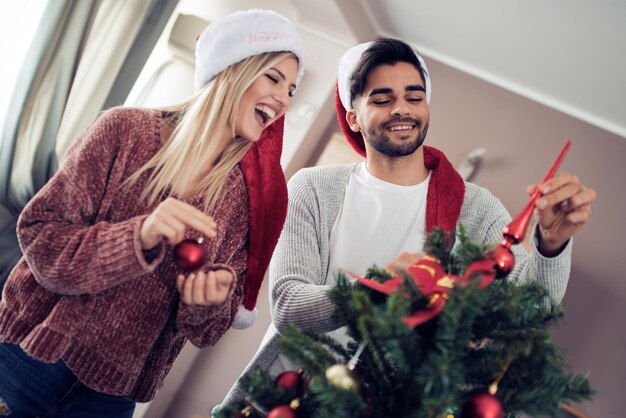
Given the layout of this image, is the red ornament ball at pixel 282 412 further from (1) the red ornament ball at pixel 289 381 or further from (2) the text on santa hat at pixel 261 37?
(2) the text on santa hat at pixel 261 37

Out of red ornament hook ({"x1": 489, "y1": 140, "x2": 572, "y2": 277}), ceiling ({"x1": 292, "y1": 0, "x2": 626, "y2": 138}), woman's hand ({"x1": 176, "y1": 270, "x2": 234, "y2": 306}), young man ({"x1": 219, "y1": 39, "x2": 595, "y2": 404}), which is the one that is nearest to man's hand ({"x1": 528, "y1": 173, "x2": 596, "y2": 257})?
red ornament hook ({"x1": 489, "y1": 140, "x2": 572, "y2": 277})

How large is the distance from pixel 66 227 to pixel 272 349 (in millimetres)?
526

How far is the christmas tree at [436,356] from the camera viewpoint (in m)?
0.60

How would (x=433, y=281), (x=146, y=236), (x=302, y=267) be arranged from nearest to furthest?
1. (x=433, y=281)
2. (x=146, y=236)
3. (x=302, y=267)

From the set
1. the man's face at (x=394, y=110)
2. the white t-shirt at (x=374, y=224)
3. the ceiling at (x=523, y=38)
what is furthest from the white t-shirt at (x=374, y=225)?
the ceiling at (x=523, y=38)

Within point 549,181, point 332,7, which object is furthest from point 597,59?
point 549,181

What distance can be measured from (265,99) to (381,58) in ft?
1.59

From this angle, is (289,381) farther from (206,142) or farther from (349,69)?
(349,69)

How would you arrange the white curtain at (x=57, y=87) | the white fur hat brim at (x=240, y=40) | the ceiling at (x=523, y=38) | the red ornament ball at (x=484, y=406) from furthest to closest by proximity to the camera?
the ceiling at (x=523, y=38) → the white curtain at (x=57, y=87) → the white fur hat brim at (x=240, y=40) → the red ornament ball at (x=484, y=406)

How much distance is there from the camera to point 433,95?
126 inches

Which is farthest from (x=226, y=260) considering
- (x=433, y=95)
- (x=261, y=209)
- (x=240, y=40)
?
(x=433, y=95)

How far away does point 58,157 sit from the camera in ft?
6.19

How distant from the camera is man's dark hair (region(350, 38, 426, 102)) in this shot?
140 cm

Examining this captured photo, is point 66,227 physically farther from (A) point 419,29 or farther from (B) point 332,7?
(A) point 419,29
